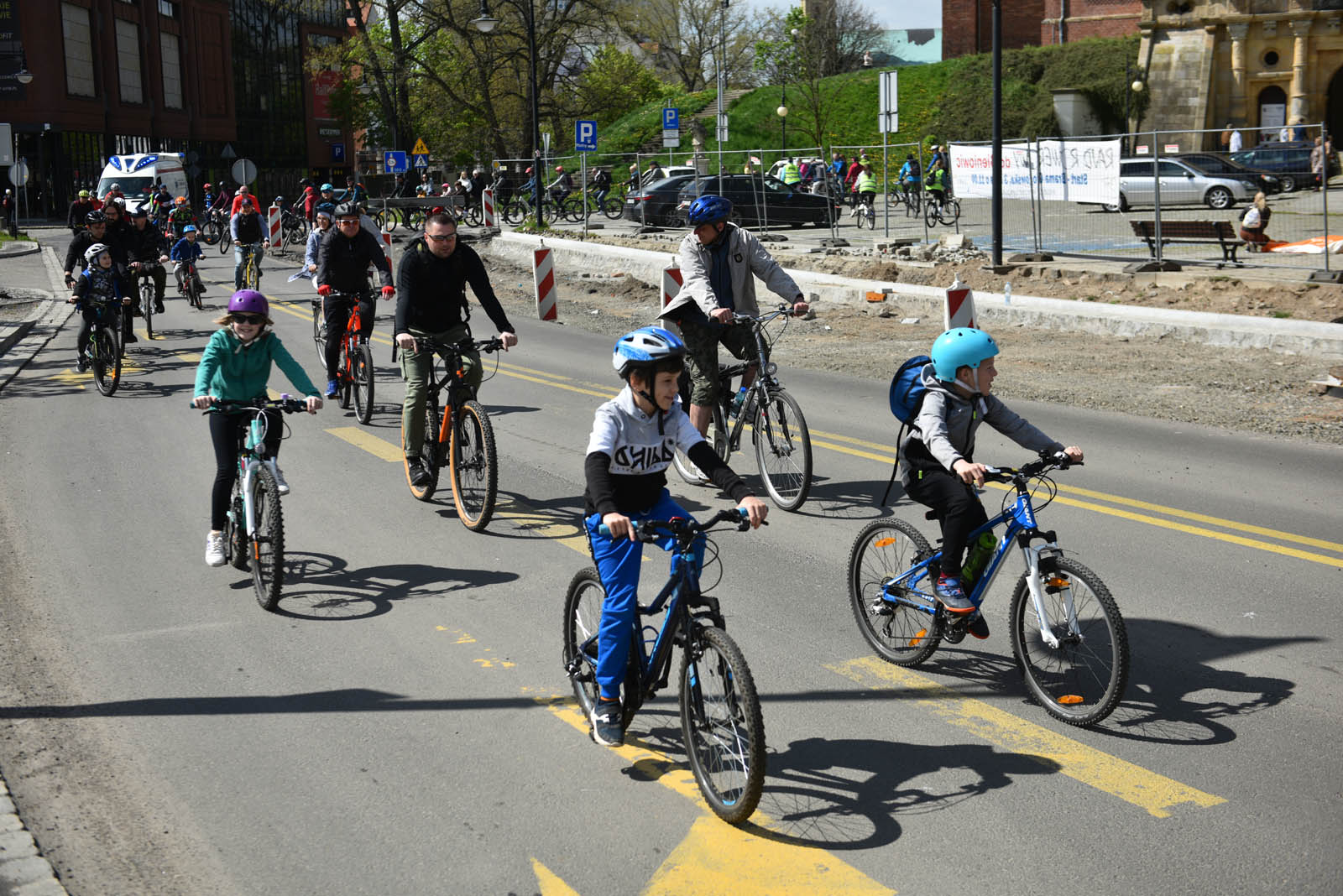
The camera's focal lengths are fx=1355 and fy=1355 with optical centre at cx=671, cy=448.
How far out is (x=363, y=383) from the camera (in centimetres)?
1277

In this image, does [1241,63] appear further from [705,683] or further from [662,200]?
[705,683]

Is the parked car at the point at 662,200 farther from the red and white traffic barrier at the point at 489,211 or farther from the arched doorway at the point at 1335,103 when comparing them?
the arched doorway at the point at 1335,103

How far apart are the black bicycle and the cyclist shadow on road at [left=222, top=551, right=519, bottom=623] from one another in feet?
8.64

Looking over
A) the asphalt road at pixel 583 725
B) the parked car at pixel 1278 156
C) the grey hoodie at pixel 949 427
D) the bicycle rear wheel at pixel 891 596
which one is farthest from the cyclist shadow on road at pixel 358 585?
the parked car at pixel 1278 156

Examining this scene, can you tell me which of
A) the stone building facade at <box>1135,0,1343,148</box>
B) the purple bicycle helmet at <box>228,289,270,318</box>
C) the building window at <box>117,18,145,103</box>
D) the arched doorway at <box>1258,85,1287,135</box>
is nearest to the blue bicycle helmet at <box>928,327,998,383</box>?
the purple bicycle helmet at <box>228,289,270,318</box>

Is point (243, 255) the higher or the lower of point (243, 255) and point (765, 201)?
the lower

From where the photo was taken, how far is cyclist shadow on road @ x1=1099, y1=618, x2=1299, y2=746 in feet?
17.1

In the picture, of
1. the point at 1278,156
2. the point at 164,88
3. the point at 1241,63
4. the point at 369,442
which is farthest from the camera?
the point at 164,88

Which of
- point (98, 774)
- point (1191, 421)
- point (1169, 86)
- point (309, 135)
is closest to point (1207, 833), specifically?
point (98, 774)

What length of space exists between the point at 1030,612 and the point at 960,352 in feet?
3.55

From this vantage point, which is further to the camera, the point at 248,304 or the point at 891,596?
the point at 248,304

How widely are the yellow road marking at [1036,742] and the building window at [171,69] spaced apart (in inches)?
3239

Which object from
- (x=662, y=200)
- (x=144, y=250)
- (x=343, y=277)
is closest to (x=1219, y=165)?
(x=662, y=200)

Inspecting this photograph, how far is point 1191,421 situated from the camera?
1207 cm
